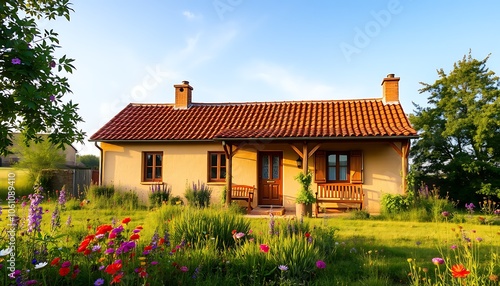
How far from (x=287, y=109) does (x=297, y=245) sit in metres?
10.9

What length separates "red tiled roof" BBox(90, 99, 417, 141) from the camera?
11.5 meters

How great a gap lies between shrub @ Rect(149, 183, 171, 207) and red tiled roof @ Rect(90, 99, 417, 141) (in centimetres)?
202

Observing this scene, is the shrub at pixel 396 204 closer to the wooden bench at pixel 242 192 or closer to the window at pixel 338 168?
the window at pixel 338 168

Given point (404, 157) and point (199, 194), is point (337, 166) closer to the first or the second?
point (404, 157)

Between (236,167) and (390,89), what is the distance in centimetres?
739

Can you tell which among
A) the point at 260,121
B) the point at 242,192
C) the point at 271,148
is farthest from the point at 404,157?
the point at 242,192

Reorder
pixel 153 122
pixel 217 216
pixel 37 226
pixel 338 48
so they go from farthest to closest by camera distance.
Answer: pixel 153 122
pixel 338 48
pixel 217 216
pixel 37 226

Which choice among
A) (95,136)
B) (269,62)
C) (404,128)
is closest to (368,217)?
(404,128)

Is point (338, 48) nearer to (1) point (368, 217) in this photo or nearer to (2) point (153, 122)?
(1) point (368, 217)

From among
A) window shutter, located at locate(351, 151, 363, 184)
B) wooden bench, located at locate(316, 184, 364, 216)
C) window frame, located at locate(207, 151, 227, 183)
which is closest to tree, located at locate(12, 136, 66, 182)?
window frame, located at locate(207, 151, 227, 183)

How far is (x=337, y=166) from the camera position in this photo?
40.3 ft

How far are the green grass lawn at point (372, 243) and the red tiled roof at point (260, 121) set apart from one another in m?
3.52

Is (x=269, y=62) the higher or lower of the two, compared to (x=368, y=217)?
higher

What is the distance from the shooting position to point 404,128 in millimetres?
11289
